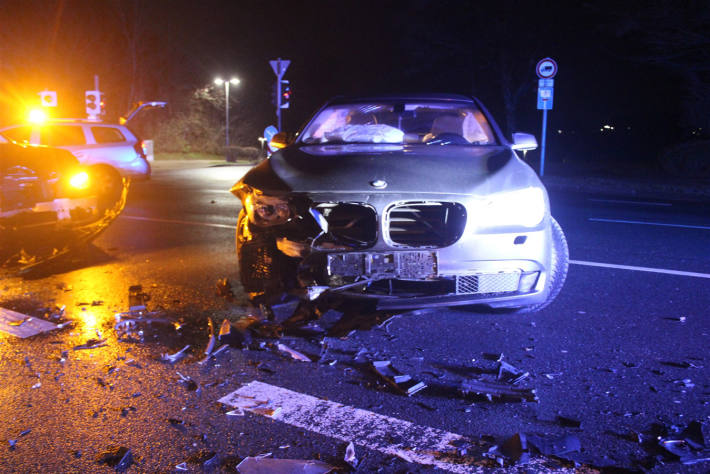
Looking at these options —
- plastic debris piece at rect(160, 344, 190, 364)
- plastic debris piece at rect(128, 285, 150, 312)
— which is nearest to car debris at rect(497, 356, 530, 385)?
plastic debris piece at rect(160, 344, 190, 364)

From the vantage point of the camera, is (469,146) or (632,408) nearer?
(632,408)

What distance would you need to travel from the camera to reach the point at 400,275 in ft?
12.8

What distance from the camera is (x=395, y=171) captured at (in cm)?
423

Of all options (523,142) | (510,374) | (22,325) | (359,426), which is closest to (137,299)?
(22,325)

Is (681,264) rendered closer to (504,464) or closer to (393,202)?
(393,202)

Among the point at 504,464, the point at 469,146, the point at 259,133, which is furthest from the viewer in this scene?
the point at 259,133

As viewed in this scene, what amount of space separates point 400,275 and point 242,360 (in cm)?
107

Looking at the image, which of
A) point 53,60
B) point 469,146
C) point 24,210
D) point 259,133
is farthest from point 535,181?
point 259,133

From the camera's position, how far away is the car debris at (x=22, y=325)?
4445mm

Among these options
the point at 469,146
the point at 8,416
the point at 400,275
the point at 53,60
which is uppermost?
the point at 53,60

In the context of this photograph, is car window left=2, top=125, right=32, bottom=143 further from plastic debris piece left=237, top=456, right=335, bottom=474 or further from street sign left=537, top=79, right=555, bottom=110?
plastic debris piece left=237, top=456, right=335, bottom=474

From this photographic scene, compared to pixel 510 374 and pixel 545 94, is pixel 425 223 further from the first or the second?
pixel 545 94

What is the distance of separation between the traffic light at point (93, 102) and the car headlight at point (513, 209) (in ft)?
75.9

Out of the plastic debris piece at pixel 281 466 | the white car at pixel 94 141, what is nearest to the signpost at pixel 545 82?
the white car at pixel 94 141
